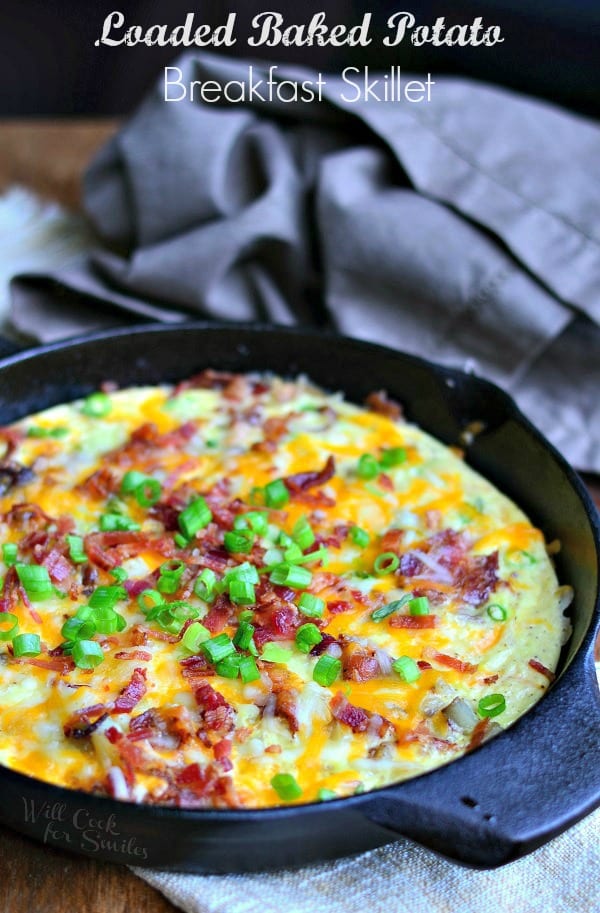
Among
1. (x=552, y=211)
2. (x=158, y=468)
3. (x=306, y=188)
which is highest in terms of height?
(x=552, y=211)

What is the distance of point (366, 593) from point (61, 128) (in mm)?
4032

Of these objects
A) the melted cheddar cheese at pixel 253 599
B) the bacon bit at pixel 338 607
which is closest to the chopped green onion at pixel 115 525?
the melted cheddar cheese at pixel 253 599

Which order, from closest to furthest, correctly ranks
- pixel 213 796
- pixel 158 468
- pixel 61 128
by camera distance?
pixel 213 796, pixel 158 468, pixel 61 128

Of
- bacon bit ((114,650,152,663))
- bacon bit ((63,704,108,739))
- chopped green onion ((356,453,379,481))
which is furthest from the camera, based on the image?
chopped green onion ((356,453,379,481))

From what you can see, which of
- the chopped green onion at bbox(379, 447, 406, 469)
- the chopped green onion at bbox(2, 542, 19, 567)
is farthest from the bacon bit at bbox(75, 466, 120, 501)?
the chopped green onion at bbox(379, 447, 406, 469)

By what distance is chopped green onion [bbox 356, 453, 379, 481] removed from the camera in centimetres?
362

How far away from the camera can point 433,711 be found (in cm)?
275

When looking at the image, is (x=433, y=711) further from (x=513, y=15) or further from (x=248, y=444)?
(x=513, y=15)

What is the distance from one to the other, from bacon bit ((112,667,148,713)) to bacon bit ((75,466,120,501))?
89cm

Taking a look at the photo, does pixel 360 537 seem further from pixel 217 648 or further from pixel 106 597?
pixel 106 597

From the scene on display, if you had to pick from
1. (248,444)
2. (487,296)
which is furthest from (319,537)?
(487,296)

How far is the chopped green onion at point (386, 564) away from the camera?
10.5ft

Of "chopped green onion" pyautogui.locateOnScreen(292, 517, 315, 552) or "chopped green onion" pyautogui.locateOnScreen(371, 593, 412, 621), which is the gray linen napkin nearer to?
"chopped green onion" pyautogui.locateOnScreen(292, 517, 315, 552)

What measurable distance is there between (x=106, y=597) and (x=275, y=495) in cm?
73
